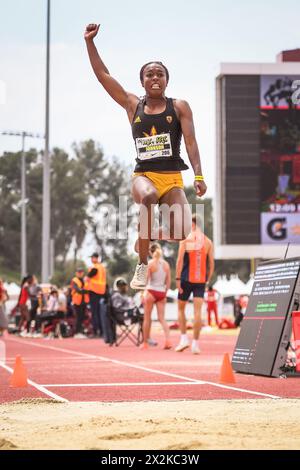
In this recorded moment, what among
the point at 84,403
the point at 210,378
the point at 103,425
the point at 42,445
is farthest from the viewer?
the point at 210,378

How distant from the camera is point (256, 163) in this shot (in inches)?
1303

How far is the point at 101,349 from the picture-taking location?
2084 centimetres

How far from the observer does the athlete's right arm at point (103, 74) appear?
840 cm

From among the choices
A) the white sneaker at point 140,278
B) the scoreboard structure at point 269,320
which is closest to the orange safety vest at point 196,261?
the scoreboard structure at point 269,320

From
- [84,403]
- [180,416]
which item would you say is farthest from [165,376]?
[180,416]

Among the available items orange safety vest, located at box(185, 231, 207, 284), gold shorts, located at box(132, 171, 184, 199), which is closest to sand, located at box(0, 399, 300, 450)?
gold shorts, located at box(132, 171, 184, 199)

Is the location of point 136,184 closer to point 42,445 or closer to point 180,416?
point 180,416

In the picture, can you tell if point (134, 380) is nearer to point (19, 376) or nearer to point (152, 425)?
point (19, 376)

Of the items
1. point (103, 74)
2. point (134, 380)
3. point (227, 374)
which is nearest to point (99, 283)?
point (134, 380)

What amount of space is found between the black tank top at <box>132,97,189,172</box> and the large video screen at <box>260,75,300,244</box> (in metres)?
24.8

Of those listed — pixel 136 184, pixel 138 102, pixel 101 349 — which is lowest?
pixel 101 349
